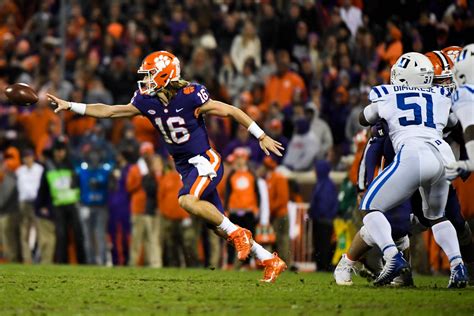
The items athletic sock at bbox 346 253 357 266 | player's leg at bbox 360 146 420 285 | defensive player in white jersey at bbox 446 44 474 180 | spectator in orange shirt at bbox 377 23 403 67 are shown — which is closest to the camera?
defensive player in white jersey at bbox 446 44 474 180

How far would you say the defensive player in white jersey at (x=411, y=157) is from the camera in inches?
333

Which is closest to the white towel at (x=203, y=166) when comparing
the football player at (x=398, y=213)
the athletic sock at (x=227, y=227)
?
the athletic sock at (x=227, y=227)

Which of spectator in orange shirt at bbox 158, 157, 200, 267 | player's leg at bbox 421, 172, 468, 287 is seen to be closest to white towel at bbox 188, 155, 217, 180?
player's leg at bbox 421, 172, 468, 287

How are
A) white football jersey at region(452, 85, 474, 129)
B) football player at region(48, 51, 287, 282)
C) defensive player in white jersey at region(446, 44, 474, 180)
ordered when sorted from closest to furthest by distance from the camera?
defensive player in white jersey at region(446, 44, 474, 180), white football jersey at region(452, 85, 474, 129), football player at region(48, 51, 287, 282)

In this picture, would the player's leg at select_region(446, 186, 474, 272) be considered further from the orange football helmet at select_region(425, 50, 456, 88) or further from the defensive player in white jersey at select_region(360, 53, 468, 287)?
the orange football helmet at select_region(425, 50, 456, 88)

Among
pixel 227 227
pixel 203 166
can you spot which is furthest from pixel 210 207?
pixel 203 166

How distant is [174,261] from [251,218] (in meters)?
1.58

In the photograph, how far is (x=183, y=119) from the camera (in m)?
9.78

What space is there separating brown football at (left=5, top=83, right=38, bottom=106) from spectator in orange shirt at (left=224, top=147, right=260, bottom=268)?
5.67 m

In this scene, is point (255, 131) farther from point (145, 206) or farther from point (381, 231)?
point (145, 206)

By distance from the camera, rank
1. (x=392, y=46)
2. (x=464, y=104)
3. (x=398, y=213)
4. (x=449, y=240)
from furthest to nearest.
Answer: (x=392, y=46), (x=398, y=213), (x=449, y=240), (x=464, y=104)

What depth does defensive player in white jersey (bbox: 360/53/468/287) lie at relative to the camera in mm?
8469

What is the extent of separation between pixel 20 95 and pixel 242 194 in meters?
5.78

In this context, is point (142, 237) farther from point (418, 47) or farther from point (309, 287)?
point (309, 287)
